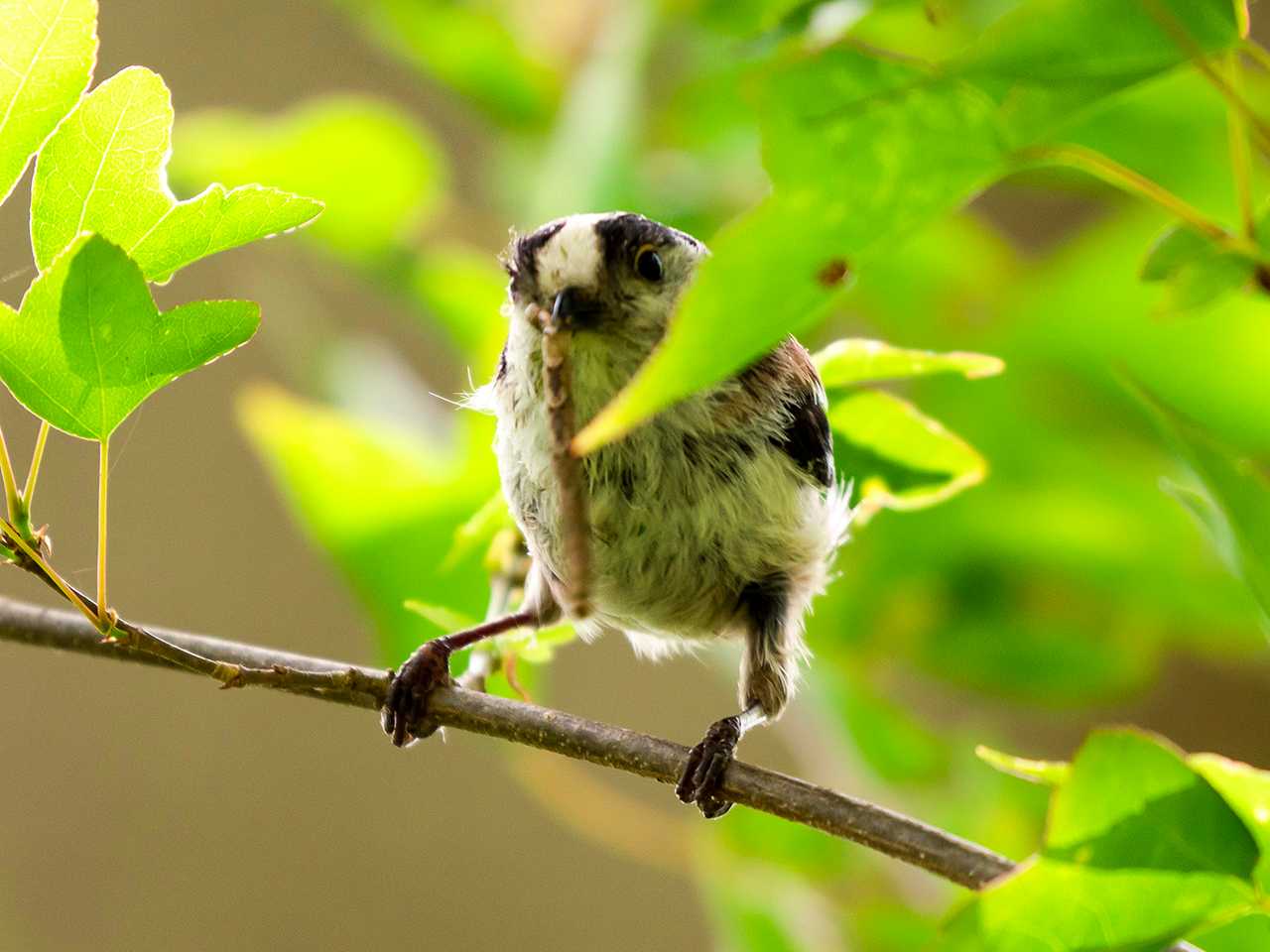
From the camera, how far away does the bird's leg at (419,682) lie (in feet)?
2.75

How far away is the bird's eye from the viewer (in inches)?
35.2

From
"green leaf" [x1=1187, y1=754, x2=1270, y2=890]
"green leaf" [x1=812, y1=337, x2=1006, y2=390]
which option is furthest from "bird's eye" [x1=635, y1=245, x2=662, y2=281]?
"green leaf" [x1=1187, y1=754, x2=1270, y2=890]

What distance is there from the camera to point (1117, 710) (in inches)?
70.8

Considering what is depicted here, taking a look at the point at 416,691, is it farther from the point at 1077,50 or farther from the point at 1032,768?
the point at 1077,50

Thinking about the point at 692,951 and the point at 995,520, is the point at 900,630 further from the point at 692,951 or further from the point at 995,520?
the point at 692,951

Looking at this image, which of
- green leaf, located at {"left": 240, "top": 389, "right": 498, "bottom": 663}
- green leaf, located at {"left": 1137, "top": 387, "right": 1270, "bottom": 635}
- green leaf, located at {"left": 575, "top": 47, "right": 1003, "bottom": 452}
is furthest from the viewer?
green leaf, located at {"left": 240, "top": 389, "right": 498, "bottom": 663}

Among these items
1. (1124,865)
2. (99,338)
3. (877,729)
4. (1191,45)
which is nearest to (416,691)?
(99,338)

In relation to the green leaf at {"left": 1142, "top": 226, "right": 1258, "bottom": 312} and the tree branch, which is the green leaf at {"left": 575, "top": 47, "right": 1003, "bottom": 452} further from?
the tree branch

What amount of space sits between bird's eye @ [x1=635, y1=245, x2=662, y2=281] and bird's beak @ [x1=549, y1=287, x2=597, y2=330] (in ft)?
0.18

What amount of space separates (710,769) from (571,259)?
0.33 metres

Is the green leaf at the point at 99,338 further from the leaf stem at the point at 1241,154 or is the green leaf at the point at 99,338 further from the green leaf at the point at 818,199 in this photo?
the leaf stem at the point at 1241,154

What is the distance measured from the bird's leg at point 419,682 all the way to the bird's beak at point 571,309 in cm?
21

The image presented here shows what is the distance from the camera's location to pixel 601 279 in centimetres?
87

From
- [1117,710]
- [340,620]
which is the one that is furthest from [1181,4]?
[340,620]
